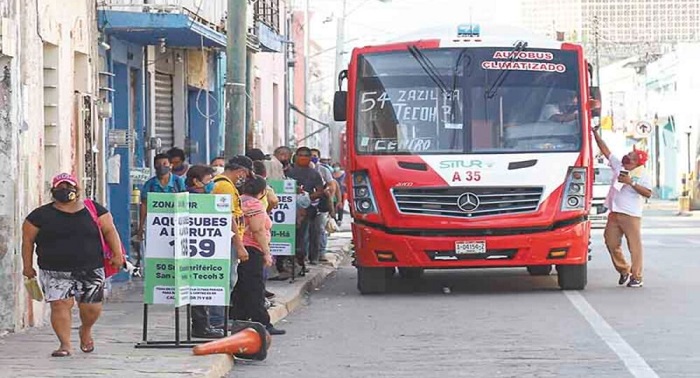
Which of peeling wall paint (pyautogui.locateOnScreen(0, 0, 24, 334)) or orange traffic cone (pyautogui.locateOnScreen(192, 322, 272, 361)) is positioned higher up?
peeling wall paint (pyautogui.locateOnScreen(0, 0, 24, 334))

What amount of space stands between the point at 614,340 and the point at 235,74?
6402mm

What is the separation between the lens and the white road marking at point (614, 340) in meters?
11.0

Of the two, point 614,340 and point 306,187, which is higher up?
point 306,187

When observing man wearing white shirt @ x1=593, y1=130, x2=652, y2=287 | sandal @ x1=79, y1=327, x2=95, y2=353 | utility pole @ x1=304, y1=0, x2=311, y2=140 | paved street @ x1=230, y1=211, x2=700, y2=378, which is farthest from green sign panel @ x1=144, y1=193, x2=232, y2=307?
utility pole @ x1=304, y1=0, x2=311, y2=140

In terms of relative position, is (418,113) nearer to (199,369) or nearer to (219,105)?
(199,369)

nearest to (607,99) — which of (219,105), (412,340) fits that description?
(219,105)

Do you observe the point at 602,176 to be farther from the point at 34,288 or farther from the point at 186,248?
the point at 34,288

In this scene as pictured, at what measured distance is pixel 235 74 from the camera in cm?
1708

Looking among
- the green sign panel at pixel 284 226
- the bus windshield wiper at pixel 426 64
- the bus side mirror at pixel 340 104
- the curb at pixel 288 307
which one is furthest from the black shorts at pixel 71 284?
the bus windshield wiper at pixel 426 64

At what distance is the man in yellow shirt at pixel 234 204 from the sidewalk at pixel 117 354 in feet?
1.38

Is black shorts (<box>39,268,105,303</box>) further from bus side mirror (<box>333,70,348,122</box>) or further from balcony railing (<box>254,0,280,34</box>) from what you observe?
balcony railing (<box>254,0,280,34</box>)

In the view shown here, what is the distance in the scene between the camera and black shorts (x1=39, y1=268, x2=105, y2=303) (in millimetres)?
11438

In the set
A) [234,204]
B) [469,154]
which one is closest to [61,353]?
[234,204]

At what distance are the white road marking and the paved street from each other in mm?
11
